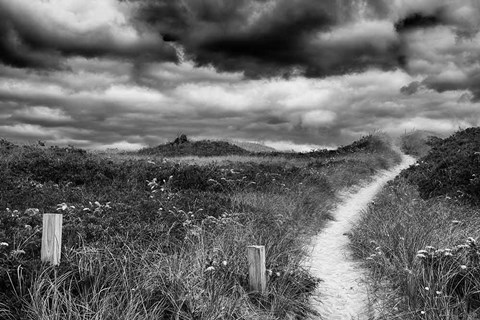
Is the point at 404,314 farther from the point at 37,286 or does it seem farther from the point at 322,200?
the point at 322,200

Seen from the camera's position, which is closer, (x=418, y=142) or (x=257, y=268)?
(x=257, y=268)

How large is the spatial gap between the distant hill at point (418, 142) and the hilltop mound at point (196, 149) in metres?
15.9

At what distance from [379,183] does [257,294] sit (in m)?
19.2

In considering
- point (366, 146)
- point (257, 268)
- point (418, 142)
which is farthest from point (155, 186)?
point (418, 142)

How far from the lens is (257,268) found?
6.93 metres

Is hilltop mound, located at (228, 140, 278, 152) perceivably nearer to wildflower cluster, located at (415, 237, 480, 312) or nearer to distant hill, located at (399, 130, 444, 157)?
distant hill, located at (399, 130, 444, 157)

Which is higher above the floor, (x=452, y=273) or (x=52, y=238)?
(x=52, y=238)

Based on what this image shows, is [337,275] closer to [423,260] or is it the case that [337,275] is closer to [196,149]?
[423,260]

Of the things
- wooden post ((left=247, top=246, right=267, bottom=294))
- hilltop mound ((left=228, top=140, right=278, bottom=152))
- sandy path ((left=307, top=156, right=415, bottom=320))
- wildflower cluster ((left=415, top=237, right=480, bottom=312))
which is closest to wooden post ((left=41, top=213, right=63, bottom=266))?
wooden post ((left=247, top=246, right=267, bottom=294))

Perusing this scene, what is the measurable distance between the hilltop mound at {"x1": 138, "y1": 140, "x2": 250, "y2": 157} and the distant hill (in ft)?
52.1

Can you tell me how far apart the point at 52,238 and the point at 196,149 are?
35886 millimetres

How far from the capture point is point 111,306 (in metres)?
6.08

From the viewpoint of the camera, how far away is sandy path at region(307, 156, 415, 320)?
7746 mm

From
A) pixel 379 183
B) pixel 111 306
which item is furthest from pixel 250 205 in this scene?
pixel 379 183
